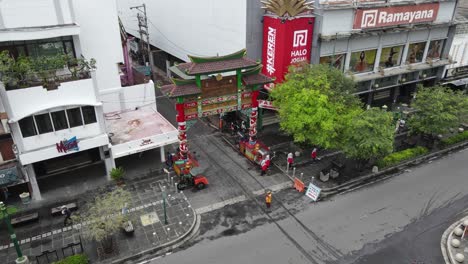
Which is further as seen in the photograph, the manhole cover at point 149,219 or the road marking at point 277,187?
the road marking at point 277,187

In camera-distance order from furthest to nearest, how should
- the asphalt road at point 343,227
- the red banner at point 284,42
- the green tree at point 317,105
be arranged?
the red banner at point 284,42
the green tree at point 317,105
the asphalt road at point 343,227

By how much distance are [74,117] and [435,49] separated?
1847 inches

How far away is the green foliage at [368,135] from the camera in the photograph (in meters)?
30.0

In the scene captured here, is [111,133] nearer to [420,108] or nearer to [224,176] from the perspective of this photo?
[224,176]

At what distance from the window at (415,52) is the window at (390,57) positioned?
190cm

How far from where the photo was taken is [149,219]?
1094 inches

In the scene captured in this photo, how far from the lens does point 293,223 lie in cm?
2778

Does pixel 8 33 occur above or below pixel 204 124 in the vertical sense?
above

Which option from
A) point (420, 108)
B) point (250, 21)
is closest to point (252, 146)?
point (250, 21)

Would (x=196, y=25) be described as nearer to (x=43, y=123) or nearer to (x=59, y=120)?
(x=59, y=120)

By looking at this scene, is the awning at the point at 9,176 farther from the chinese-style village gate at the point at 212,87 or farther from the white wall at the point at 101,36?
the chinese-style village gate at the point at 212,87

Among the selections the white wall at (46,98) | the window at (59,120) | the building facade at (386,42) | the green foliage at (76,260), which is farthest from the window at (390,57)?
the green foliage at (76,260)

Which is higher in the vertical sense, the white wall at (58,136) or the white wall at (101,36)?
the white wall at (101,36)

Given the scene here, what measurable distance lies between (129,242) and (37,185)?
10.5 metres
